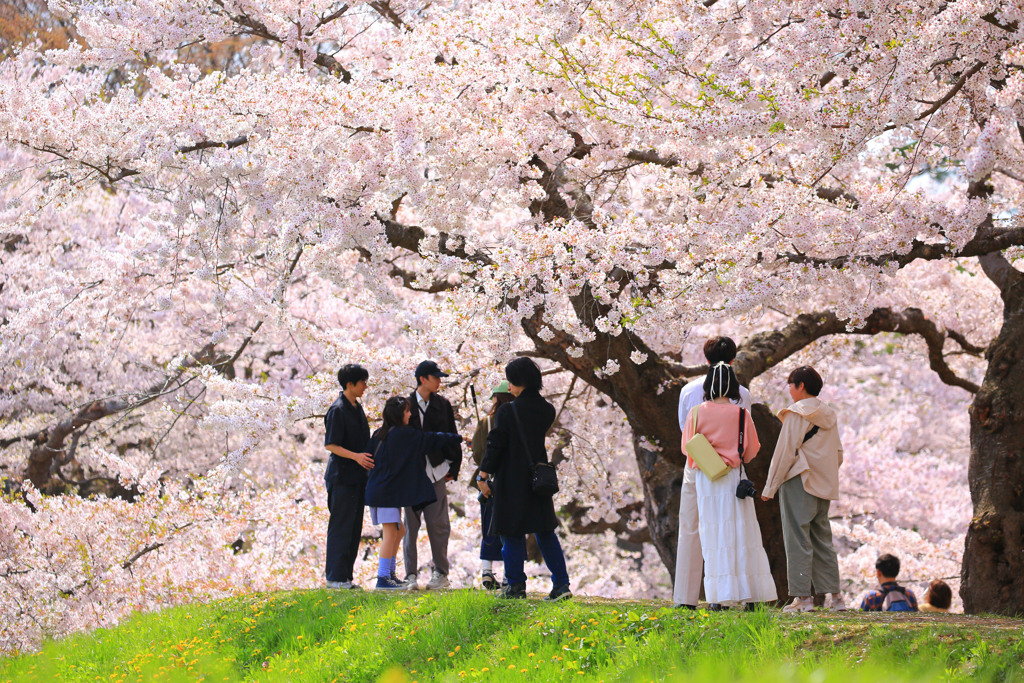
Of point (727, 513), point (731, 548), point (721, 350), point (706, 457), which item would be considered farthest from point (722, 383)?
point (731, 548)

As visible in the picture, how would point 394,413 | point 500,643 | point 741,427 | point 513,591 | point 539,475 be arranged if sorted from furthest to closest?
point 394,413 < point 513,591 < point 539,475 < point 741,427 < point 500,643

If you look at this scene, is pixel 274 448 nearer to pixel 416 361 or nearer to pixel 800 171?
pixel 416 361

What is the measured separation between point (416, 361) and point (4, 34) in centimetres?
763

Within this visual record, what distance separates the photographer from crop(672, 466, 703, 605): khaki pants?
5.33 meters

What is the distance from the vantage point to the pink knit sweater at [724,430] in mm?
5197

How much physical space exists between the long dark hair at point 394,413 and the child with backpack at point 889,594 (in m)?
3.52

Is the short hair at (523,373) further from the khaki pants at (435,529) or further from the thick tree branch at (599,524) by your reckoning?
the thick tree branch at (599,524)

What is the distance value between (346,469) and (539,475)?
6.55ft

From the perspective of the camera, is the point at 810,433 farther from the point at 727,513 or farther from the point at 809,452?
the point at 727,513

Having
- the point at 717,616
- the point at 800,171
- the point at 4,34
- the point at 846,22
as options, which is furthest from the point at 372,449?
the point at 4,34

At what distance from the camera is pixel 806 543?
585cm

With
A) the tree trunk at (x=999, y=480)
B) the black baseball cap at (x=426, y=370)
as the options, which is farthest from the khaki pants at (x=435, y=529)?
the tree trunk at (x=999, y=480)

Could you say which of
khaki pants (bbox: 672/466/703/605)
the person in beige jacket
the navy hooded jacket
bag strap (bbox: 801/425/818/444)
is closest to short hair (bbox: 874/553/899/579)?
the person in beige jacket

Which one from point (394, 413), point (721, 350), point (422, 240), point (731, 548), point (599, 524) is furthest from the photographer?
point (599, 524)
